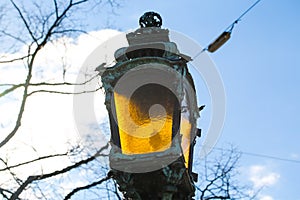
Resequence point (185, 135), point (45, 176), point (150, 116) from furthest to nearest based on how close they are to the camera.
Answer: point (45, 176), point (185, 135), point (150, 116)

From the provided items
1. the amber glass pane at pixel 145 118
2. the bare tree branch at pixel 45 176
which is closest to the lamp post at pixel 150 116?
the amber glass pane at pixel 145 118

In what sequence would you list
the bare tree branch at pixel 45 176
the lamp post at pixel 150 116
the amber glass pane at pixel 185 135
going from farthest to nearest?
the bare tree branch at pixel 45 176 < the amber glass pane at pixel 185 135 < the lamp post at pixel 150 116

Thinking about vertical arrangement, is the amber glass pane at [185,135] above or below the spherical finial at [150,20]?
below

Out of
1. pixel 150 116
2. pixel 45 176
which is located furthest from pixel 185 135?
pixel 45 176

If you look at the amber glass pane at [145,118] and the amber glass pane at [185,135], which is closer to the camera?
the amber glass pane at [145,118]

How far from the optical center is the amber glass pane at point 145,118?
304cm

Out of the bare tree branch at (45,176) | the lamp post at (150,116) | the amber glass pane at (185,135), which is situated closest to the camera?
the lamp post at (150,116)

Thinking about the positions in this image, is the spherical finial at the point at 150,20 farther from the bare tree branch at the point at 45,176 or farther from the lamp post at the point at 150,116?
the bare tree branch at the point at 45,176

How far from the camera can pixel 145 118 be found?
3.16 meters

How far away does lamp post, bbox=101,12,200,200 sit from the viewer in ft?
9.68

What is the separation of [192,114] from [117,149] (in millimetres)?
634

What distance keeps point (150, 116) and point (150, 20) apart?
30.6 inches

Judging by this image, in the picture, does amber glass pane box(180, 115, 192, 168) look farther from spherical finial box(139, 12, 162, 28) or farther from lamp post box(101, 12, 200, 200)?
spherical finial box(139, 12, 162, 28)

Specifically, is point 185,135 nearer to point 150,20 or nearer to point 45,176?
point 150,20
